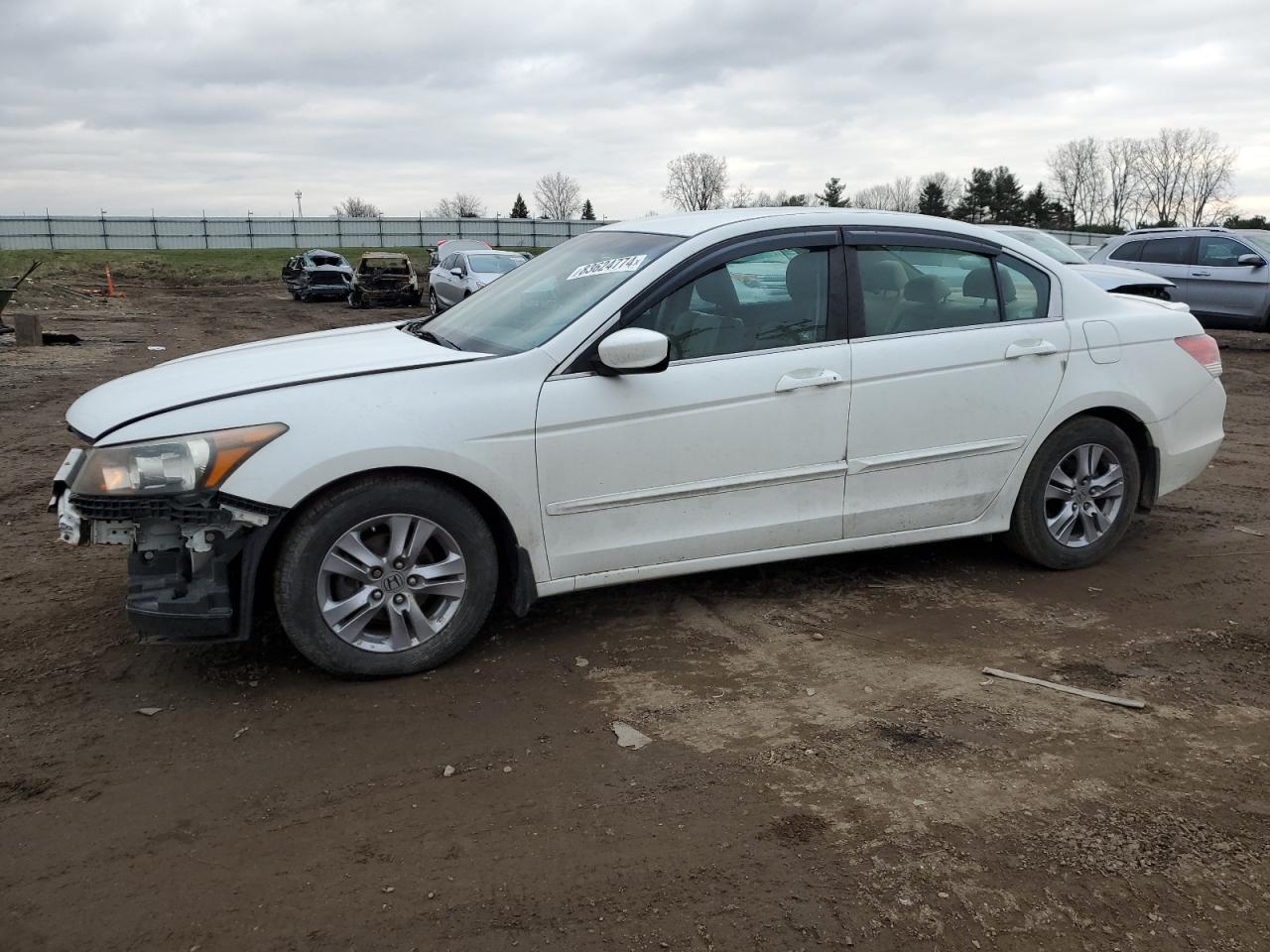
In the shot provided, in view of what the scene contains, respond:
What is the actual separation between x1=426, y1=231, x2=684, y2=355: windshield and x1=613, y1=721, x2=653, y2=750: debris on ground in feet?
4.99

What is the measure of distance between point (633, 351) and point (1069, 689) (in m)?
2.04

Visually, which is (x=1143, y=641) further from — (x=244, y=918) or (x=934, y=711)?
(x=244, y=918)

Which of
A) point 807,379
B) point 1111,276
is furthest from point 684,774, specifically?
point 1111,276

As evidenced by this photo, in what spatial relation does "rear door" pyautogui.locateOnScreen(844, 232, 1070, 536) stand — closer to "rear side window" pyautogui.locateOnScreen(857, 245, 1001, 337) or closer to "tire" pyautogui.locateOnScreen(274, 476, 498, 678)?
"rear side window" pyautogui.locateOnScreen(857, 245, 1001, 337)

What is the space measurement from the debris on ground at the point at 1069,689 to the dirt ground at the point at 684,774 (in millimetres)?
70

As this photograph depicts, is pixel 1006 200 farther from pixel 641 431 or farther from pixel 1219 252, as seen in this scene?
pixel 641 431

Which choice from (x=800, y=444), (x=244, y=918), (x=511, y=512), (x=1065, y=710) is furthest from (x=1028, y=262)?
(x=244, y=918)

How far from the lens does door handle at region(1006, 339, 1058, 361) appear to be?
4695 mm

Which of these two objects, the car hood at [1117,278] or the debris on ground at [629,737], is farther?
the car hood at [1117,278]

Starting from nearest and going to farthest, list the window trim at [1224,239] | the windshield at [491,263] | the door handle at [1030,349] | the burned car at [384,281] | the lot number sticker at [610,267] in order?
the lot number sticker at [610,267], the door handle at [1030,349], the window trim at [1224,239], the windshield at [491,263], the burned car at [384,281]

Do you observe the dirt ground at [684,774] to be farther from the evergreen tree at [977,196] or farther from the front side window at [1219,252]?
the evergreen tree at [977,196]

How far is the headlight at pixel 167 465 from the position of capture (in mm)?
3559

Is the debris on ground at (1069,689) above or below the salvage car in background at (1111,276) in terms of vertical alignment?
below

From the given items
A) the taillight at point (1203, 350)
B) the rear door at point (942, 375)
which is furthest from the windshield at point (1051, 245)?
the rear door at point (942, 375)
